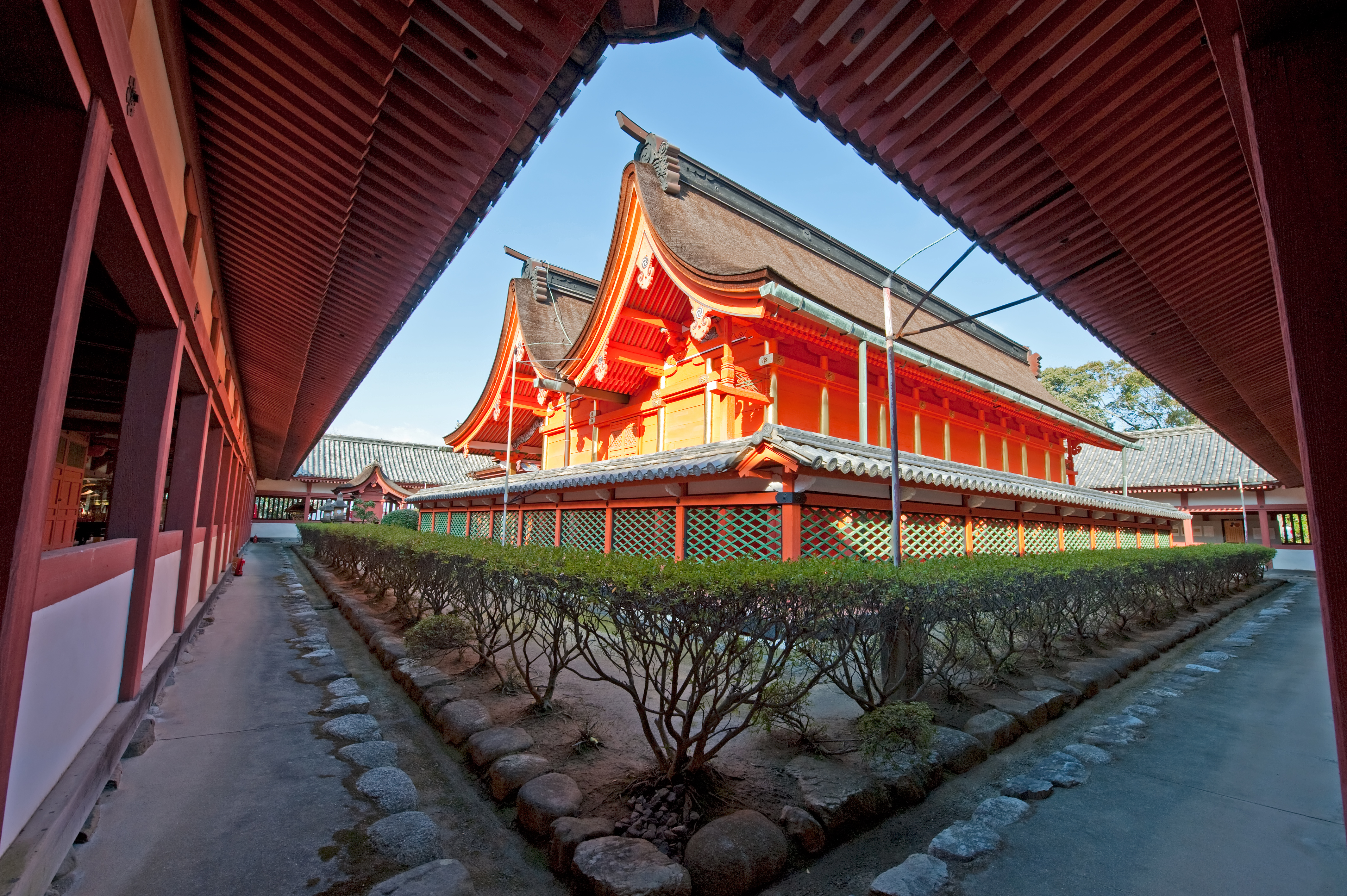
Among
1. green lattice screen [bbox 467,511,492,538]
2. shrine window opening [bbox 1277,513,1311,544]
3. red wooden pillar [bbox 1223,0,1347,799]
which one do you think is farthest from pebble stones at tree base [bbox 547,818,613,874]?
shrine window opening [bbox 1277,513,1311,544]

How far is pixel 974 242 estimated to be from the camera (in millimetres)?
3502

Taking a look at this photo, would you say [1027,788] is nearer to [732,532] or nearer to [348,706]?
[732,532]

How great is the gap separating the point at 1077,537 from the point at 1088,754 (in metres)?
10.7

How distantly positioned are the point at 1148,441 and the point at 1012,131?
3324 cm

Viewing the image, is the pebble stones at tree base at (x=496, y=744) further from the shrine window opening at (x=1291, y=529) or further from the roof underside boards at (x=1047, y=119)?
the shrine window opening at (x=1291, y=529)

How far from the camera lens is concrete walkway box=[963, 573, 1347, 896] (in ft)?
8.27

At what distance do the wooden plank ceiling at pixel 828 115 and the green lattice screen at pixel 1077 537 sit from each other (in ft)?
31.3

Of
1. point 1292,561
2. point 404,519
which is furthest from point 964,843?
point 1292,561

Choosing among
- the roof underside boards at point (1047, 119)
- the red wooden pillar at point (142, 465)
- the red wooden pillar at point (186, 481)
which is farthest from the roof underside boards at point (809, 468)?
the red wooden pillar at point (142, 465)

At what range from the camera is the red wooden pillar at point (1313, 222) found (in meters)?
1.36

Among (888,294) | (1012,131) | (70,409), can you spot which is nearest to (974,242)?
(1012,131)

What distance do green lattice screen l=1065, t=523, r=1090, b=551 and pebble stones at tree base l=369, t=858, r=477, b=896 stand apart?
12998 millimetres

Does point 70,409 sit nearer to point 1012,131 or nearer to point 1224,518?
point 1012,131

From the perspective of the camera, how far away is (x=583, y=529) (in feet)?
33.3
